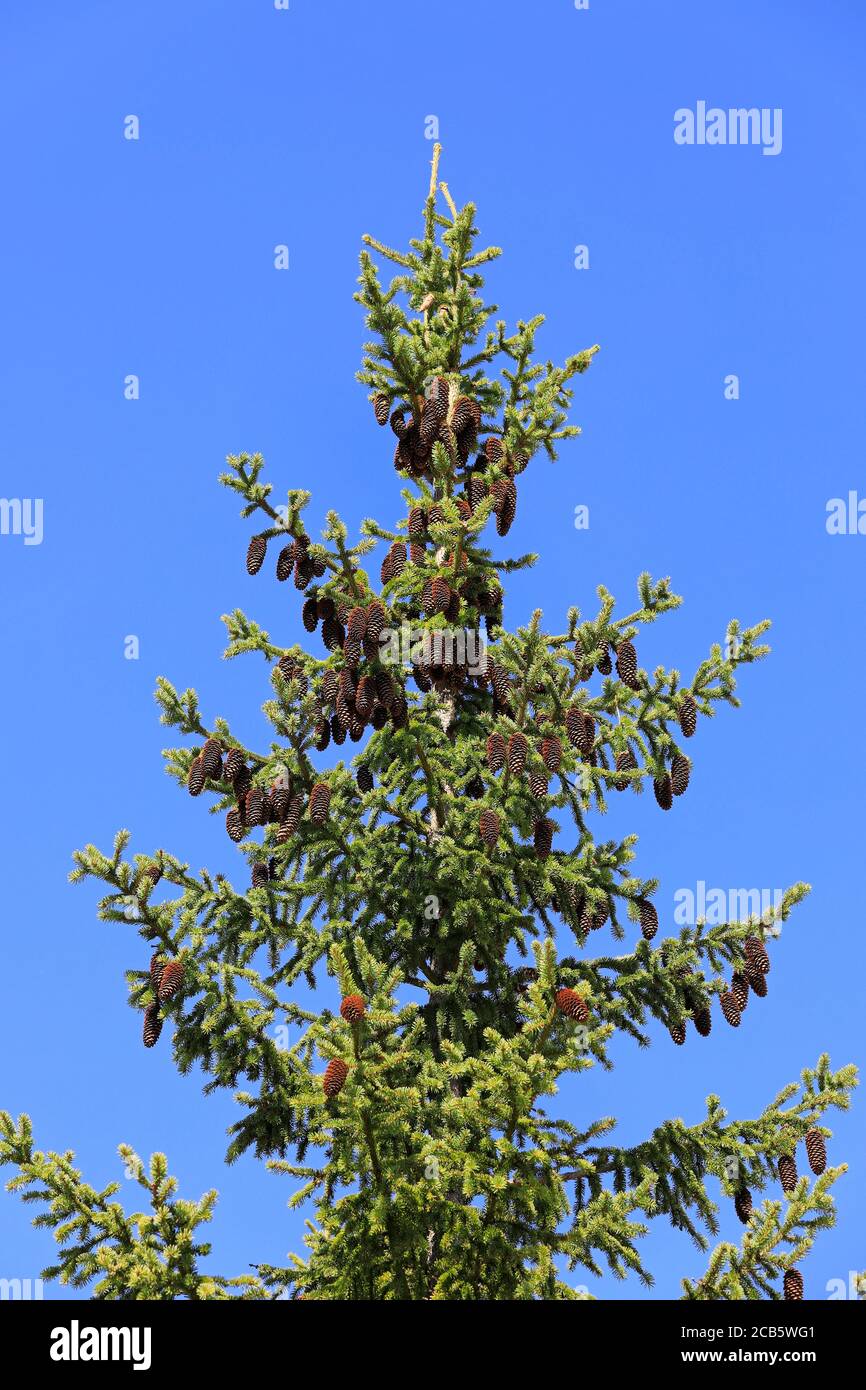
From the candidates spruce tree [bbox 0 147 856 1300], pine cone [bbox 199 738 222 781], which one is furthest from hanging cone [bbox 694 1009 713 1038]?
pine cone [bbox 199 738 222 781]

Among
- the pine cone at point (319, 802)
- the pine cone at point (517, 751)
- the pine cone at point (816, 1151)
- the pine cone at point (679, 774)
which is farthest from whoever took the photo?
the pine cone at point (679, 774)

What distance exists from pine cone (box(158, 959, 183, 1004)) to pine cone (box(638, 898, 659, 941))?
3.69 metres

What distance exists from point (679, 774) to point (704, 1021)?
79.2 inches

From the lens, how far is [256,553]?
34.8 ft

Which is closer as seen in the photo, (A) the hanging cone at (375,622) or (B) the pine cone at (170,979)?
(B) the pine cone at (170,979)

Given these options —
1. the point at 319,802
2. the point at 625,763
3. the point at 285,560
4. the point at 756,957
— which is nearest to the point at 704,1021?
the point at 756,957

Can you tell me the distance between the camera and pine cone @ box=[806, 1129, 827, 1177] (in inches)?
355

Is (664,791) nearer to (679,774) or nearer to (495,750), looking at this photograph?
(679,774)

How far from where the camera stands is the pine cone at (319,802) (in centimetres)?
999

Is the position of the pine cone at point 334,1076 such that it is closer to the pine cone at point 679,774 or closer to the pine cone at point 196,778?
the pine cone at point 196,778

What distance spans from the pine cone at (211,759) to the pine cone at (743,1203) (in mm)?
5226

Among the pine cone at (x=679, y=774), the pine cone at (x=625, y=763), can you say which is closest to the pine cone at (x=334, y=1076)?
the pine cone at (x=625, y=763)

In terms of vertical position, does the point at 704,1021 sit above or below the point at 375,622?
below
